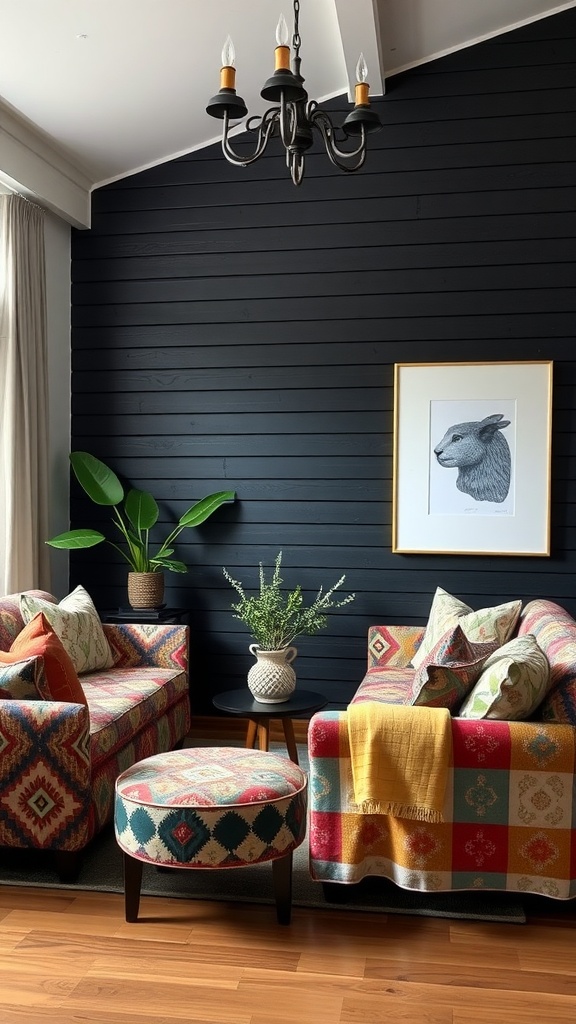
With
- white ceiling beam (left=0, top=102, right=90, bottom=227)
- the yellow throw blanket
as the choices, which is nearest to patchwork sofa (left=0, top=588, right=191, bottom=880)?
the yellow throw blanket

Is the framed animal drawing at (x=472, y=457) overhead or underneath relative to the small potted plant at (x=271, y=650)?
overhead

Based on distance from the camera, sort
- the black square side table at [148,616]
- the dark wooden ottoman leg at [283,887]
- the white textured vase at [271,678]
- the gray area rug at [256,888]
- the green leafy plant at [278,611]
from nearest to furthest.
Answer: the dark wooden ottoman leg at [283,887], the gray area rug at [256,888], the white textured vase at [271,678], the green leafy plant at [278,611], the black square side table at [148,616]

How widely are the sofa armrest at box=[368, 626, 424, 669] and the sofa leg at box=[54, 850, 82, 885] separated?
1.85 meters

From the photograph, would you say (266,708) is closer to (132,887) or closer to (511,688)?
(132,887)

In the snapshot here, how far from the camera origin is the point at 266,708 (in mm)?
3900

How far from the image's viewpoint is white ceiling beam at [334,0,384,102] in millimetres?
3850

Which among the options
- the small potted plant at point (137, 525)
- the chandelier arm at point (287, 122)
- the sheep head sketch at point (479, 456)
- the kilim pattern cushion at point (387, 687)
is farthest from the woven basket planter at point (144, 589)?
the chandelier arm at point (287, 122)

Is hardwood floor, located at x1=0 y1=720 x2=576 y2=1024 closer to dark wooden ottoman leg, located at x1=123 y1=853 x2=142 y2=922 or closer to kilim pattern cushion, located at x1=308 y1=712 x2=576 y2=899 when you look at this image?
dark wooden ottoman leg, located at x1=123 y1=853 x2=142 y2=922

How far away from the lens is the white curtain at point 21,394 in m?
4.54

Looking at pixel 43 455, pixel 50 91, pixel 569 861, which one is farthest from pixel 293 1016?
pixel 50 91

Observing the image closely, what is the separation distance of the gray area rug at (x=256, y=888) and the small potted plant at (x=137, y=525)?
1.64 meters

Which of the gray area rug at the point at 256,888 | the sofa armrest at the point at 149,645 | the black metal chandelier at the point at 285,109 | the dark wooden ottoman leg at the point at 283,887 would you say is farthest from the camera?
the sofa armrest at the point at 149,645

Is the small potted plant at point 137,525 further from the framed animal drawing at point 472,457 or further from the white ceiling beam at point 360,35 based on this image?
the white ceiling beam at point 360,35

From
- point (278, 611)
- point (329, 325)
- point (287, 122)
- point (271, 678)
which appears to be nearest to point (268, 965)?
point (271, 678)
